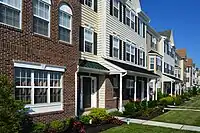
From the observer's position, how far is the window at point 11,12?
9.68m

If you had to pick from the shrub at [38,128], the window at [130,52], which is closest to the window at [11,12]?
the shrub at [38,128]

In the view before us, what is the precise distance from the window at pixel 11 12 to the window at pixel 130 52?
1578 cm

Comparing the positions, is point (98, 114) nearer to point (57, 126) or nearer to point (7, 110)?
point (57, 126)

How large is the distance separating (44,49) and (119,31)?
11877 millimetres

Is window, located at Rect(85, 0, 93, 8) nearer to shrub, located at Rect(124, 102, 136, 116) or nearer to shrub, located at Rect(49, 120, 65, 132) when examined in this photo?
shrub, located at Rect(124, 102, 136, 116)

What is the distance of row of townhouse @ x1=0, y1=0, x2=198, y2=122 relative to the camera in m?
10.4

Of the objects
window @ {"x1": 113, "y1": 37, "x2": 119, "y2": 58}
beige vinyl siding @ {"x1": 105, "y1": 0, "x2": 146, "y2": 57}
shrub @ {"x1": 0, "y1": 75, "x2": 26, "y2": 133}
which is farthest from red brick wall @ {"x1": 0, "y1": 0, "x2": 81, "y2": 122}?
window @ {"x1": 113, "y1": 37, "x2": 119, "y2": 58}

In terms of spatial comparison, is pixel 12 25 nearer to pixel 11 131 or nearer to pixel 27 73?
pixel 27 73

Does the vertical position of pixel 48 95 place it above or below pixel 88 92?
above

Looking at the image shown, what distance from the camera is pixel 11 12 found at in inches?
398

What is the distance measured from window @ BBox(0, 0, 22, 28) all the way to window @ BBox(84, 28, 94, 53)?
7788 millimetres

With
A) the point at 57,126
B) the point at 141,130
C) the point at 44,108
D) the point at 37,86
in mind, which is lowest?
the point at 141,130

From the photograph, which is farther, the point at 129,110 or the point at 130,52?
the point at 130,52

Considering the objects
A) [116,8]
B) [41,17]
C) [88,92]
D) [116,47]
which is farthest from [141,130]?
[116,8]
